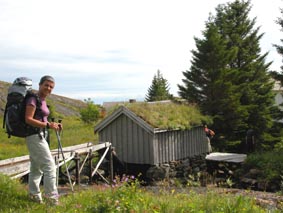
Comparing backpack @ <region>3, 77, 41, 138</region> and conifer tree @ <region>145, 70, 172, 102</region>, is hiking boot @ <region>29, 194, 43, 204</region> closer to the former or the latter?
backpack @ <region>3, 77, 41, 138</region>

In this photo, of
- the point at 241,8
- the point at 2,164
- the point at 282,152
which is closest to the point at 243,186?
the point at 282,152

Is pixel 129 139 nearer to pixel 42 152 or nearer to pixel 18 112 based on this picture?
pixel 42 152

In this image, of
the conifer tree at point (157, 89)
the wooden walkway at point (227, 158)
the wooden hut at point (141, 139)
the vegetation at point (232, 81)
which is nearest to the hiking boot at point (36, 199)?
the wooden hut at point (141, 139)

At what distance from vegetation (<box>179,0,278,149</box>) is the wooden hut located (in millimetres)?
4687

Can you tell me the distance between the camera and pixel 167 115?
56.3 ft

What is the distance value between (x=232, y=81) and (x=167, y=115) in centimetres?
802

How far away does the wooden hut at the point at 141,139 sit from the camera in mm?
16062


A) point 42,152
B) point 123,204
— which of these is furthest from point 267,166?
point 42,152

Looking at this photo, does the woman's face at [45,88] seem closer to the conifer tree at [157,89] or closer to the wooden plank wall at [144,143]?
the wooden plank wall at [144,143]

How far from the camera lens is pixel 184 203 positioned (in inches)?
219

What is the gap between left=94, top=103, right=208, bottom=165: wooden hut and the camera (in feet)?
52.7

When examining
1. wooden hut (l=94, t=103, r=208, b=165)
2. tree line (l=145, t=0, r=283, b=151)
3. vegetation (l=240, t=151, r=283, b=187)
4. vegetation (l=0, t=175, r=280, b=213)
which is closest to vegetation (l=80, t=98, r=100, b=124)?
tree line (l=145, t=0, r=283, b=151)

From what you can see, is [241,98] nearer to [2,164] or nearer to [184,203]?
[2,164]

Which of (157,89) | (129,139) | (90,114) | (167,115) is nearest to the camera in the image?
(129,139)
